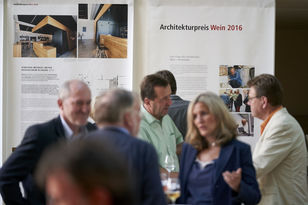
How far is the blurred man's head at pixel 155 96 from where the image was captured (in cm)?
397

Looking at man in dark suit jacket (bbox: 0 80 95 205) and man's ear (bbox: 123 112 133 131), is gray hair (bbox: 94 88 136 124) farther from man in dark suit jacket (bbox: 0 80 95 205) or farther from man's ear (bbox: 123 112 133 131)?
man in dark suit jacket (bbox: 0 80 95 205)

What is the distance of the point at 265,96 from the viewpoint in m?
3.75

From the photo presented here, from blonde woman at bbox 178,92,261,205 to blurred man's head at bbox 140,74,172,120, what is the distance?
3.17ft

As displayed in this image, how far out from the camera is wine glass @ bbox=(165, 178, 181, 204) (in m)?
2.73

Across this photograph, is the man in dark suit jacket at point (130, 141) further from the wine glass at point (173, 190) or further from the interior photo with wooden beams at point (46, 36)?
the interior photo with wooden beams at point (46, 36)

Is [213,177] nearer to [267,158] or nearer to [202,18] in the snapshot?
[267,158]

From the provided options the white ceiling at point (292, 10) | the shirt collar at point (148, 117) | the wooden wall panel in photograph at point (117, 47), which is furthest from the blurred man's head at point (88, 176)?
the white ceiling at point (292, 10)

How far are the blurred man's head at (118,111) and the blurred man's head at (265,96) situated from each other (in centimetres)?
175

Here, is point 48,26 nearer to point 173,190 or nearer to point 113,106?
point 173,190

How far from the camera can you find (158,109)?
3988mm

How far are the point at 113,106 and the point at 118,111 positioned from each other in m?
0.03

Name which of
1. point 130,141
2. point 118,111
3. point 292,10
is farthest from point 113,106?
point 292,10

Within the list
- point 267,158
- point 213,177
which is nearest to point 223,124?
point 213,177

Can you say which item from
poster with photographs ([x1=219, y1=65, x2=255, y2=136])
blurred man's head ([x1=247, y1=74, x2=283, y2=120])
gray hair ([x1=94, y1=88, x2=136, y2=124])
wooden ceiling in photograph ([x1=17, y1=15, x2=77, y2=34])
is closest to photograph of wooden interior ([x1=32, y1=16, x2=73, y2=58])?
wooden ceiling in photograph ([x1=17, y1=15, x2=77, y2=34])
